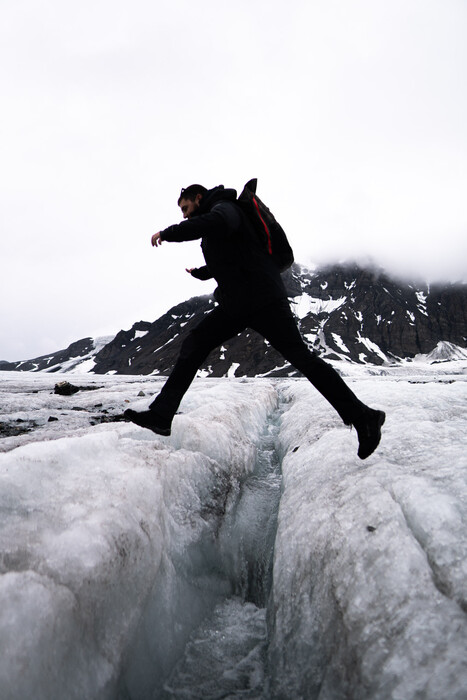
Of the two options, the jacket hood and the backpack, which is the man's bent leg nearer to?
the backpack

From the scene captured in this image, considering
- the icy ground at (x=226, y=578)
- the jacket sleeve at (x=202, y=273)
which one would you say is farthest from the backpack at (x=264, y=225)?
the icy ground at (x=226, y=578)

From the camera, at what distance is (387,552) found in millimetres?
1635

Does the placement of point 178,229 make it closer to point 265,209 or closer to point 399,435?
point 265,209

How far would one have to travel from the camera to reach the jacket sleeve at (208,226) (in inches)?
96.3

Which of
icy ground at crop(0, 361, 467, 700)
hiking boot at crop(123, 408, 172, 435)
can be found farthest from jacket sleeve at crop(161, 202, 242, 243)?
icy ground at crop(0, 361, 467, 700)

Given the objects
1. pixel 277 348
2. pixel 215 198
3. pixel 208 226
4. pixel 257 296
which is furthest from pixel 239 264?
pixel 277 348

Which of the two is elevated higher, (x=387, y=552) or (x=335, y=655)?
(x=387, y=552)

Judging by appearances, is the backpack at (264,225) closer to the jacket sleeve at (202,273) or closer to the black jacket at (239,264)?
the black jacket at (239,264)

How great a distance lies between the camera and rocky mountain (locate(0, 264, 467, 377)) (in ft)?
388

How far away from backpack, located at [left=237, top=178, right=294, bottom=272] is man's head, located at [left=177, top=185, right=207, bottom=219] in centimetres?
41

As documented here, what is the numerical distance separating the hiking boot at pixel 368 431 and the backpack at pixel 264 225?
4.68 ft

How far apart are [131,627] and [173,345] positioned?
147 meters

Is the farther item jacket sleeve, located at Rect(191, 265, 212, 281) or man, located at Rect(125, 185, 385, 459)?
jacket sleeve, located at Rect(191, 265, 212, 281)

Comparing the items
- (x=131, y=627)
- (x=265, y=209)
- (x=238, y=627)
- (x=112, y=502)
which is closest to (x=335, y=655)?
(x=238, y=627)
